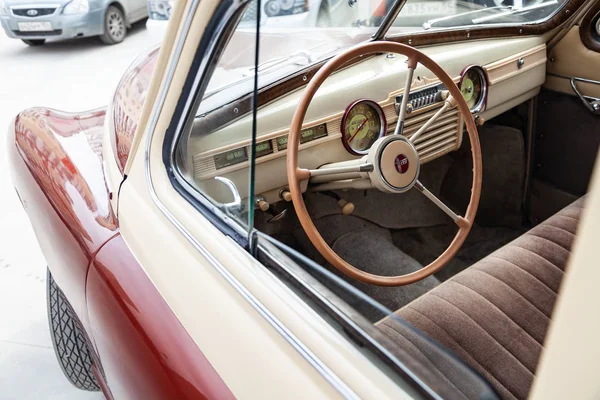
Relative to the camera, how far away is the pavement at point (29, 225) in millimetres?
2168

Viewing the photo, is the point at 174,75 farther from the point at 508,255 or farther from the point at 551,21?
the point at 551,21

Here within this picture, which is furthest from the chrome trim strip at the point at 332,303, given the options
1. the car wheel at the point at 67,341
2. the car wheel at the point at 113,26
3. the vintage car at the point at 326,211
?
the car wheel at the point at 113,26

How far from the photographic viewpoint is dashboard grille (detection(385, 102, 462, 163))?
6.22 ft

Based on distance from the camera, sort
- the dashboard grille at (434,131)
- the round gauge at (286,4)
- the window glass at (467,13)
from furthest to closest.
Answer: the window glass at (467,13), the dashboard grille at (434,131), the round gauge at (286,4)

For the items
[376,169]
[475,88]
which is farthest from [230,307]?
[475,88]

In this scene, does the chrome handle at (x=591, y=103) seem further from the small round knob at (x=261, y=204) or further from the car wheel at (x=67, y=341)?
the car wheel at (x=67, y=341)

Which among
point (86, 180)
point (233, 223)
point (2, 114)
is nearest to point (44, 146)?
point (86, 180)

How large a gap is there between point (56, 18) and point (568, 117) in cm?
577

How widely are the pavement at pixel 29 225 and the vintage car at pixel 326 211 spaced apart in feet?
1.04

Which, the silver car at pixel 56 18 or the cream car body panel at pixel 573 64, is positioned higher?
the cream car body panel at pixel 573 64

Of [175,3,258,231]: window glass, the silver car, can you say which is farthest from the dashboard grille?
the silver car

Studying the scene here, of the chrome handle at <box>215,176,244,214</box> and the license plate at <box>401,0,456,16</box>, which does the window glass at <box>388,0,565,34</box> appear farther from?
the chrome handle at <box>215,176,244,214</box>

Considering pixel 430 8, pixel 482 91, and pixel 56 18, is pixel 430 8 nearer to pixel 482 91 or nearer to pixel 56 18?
pixel 482 91

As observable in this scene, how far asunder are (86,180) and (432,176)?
1.45 m
